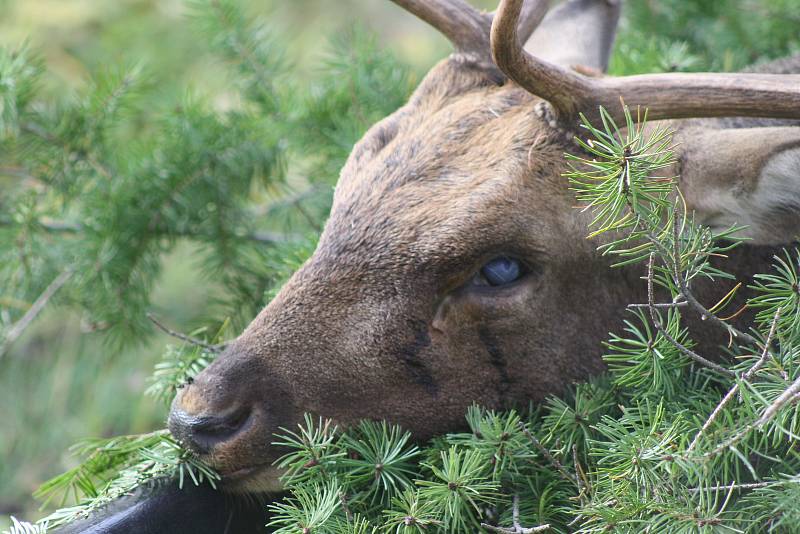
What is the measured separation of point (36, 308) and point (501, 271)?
234cm

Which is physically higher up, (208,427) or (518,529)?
(208,427)

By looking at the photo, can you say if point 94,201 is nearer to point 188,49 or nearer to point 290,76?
point 290,76

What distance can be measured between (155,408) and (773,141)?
4.58 m

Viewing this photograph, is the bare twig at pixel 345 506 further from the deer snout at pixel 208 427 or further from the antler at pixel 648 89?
the antler at pixel 648 89

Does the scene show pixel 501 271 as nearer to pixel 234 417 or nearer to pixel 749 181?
pixel 749 181

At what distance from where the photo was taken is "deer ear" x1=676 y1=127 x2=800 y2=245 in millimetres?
2887

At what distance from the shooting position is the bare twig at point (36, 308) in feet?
14.2

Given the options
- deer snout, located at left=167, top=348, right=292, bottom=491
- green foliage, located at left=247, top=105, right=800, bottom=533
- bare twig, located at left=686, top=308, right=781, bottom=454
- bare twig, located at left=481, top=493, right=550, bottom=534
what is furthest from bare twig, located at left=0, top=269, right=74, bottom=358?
bare twig, located at left=686, top=308, right=781, bottom=454

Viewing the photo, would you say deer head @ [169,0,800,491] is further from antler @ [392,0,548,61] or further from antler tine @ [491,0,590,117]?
antler @ [392,0,548,61]

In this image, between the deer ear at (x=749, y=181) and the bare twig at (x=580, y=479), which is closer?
the bare twig at (x=580, y=479)

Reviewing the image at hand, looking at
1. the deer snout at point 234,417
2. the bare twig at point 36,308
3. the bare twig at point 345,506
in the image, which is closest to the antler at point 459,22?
the deer snout at point 234,417

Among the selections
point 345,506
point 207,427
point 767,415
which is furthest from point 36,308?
point 767,415

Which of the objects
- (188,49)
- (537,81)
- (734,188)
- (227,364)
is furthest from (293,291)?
(188,49)

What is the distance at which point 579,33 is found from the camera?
161 inches
